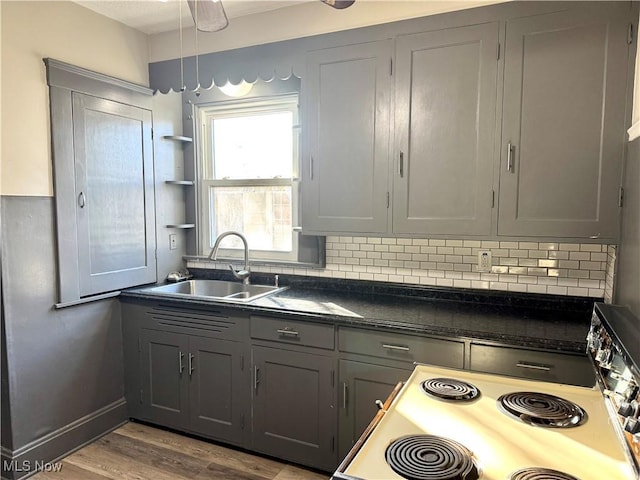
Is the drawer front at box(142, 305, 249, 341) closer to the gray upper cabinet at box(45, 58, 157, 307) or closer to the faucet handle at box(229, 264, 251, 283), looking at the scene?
the gray upper cabinet at box(45, 58, 157, 307)

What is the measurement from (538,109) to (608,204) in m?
0.54

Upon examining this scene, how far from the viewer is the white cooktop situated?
3.30 ft

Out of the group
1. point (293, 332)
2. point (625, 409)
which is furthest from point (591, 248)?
point (293, 332)

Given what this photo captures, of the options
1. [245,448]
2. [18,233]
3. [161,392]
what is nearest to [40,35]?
[18,233]

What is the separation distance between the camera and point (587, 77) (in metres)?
2.01

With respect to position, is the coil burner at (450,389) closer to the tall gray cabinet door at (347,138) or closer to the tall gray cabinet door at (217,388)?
the tall gray cabinet door at (347,138)

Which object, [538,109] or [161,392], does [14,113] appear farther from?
[538,109]

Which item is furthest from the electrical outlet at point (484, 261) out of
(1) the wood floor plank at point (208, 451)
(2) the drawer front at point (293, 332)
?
(1) the wood floor plank at point (208, 451)

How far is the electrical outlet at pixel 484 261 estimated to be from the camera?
2.54m

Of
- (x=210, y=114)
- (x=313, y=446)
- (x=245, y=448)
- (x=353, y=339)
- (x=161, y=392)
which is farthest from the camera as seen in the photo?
(x=210, y=114)

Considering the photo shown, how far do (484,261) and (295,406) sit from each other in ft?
4.42

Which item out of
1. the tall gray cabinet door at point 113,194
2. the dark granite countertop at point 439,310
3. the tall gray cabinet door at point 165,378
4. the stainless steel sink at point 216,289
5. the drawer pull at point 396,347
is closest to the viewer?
the dark granite countertop at point 439,310

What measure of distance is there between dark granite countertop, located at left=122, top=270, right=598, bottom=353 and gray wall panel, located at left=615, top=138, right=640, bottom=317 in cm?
28

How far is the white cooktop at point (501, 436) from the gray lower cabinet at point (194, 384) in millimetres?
1453
